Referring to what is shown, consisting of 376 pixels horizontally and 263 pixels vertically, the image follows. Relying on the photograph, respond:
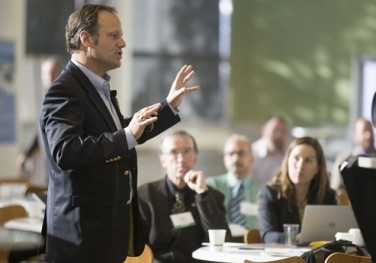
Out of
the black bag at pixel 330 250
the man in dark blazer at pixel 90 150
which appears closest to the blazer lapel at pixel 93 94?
the man in dark blazer at pixel 90 150

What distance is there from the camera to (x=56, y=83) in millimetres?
4250

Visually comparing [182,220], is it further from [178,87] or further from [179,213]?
[178,87]

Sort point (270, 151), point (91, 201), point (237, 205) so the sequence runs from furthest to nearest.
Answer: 1. point (270, 151)
2. point (237, 205)
3. point (91, 201)

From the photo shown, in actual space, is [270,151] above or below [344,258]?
above

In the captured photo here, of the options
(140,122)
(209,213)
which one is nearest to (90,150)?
(140,122)

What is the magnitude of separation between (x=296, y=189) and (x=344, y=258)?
181 centimetres

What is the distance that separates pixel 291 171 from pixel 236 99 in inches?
283

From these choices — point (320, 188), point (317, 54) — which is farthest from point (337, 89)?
point (320, 188)

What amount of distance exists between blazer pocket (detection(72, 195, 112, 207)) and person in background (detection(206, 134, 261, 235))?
Answer: 3802 millimetres

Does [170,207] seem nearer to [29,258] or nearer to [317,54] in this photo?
[29,258]

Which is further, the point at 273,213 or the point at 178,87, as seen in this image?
the point at 273,213

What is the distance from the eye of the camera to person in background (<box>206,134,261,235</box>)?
8086mm

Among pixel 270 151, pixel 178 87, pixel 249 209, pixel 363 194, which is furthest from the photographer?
pixel 270 151

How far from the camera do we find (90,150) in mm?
4051
